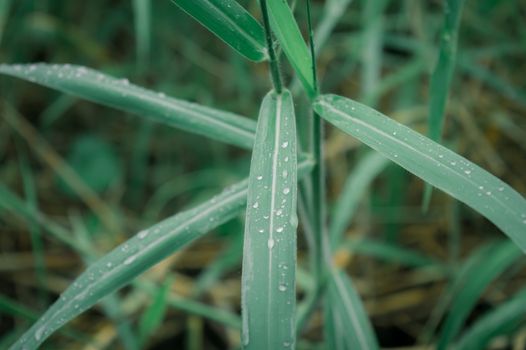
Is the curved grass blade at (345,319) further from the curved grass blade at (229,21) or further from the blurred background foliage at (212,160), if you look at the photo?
the curved grass blade at (229,21)

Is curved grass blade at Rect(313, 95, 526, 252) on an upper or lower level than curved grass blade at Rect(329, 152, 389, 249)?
lower

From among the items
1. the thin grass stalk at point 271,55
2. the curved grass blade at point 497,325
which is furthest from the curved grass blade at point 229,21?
the curved grass blade at point 497,325

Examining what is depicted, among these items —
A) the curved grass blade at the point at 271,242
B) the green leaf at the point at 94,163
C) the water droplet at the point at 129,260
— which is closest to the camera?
the curved grass blade at the point at 271,242

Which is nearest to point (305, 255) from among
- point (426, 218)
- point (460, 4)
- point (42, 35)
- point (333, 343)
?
point (426, 218)

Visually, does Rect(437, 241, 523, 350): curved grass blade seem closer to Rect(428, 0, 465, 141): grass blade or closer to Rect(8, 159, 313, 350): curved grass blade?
Rect(428, 0, 465, 141): grass blade

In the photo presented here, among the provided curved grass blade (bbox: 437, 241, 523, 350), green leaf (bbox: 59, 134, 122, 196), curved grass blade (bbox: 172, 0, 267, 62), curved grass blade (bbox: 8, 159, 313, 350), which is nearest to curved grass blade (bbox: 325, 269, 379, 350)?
curved grass blade (bbox: 437, 241, 523, 350)
